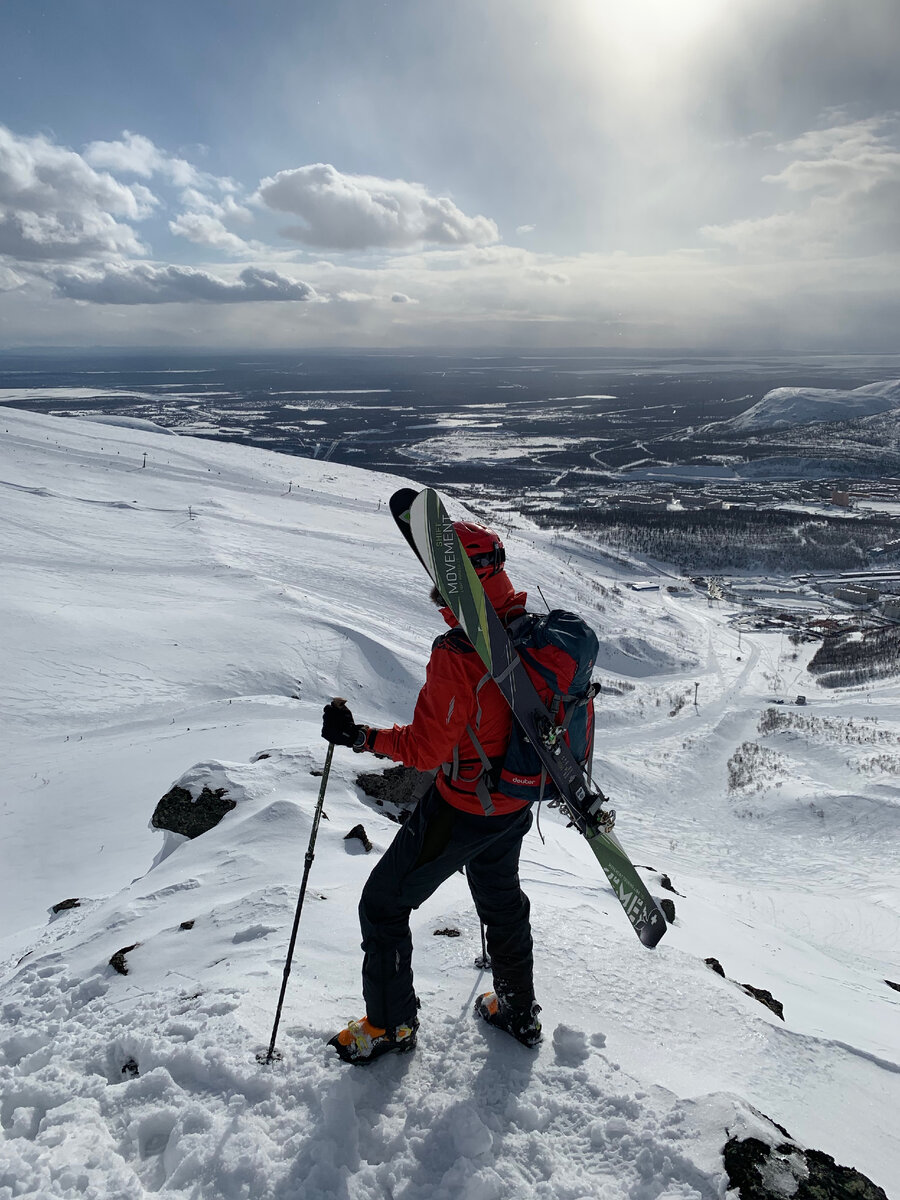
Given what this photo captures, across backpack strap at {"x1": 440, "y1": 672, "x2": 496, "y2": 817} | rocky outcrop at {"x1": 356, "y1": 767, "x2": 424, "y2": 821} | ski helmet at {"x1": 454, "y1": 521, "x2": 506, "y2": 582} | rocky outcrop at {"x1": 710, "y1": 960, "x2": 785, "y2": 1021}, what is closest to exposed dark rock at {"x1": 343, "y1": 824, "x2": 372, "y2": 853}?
rocky outcrop at {"x1": 356, "y1": 767, "x2": 424, "y2": 821}

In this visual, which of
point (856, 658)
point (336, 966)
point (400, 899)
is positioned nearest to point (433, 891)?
point (400, 899)

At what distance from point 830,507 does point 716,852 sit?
435 feet

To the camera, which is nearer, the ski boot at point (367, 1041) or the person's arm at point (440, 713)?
the person's arm at point (440, 713)

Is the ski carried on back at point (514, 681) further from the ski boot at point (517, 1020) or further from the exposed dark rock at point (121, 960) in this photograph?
the exposed dark rock at point (121, 960)

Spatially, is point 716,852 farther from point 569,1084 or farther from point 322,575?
point 322,575

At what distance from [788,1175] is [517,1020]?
1.48m

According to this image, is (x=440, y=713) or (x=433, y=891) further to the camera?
(x=433, y=891)

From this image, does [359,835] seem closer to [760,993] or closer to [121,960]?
[121,960]

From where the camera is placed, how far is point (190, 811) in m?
8.98

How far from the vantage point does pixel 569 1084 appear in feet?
11.7

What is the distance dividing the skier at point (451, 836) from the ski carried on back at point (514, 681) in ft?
0.27

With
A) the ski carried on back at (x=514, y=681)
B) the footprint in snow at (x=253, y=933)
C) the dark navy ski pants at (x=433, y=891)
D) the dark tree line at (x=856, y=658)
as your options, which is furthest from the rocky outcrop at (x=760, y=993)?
the dark tree line at (x=856, y=658)

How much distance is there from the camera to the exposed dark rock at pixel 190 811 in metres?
8.65

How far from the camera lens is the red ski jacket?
11.2 ft
